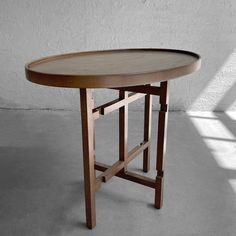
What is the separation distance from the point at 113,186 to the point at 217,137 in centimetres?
147

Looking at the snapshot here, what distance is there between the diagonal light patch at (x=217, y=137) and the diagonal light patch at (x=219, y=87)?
16cm

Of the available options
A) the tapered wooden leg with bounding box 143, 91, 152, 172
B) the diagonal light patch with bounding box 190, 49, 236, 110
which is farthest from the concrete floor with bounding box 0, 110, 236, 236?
the diagonal light patch with bounding box 190, 49, 236, 110

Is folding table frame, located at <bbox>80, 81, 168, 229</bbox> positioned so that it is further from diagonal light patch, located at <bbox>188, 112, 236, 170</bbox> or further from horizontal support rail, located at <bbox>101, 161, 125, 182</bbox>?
diagonal light patch, located at <bbox>188, 112, 236, 170</bbox>

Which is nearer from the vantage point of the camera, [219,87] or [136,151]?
[136,151]

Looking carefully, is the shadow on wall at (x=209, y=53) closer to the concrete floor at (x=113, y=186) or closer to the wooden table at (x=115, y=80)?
the concrete floor at (x=113, y=186)

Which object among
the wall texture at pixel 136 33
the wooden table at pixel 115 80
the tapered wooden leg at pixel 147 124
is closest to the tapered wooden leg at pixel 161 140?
the wooden table at pixel 115 80

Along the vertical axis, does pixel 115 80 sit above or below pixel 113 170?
above

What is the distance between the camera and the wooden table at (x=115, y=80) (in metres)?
1.23

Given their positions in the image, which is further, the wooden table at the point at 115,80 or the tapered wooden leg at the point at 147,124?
the tapered wooden leg at the point at 147,124

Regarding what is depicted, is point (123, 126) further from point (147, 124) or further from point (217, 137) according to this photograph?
point (217, 137)

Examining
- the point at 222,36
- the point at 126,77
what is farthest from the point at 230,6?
the point at 126,77

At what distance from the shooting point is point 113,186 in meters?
2.11

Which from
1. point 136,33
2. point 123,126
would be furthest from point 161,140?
point 136,33

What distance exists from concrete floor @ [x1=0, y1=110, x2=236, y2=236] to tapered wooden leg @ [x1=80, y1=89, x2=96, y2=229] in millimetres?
117
